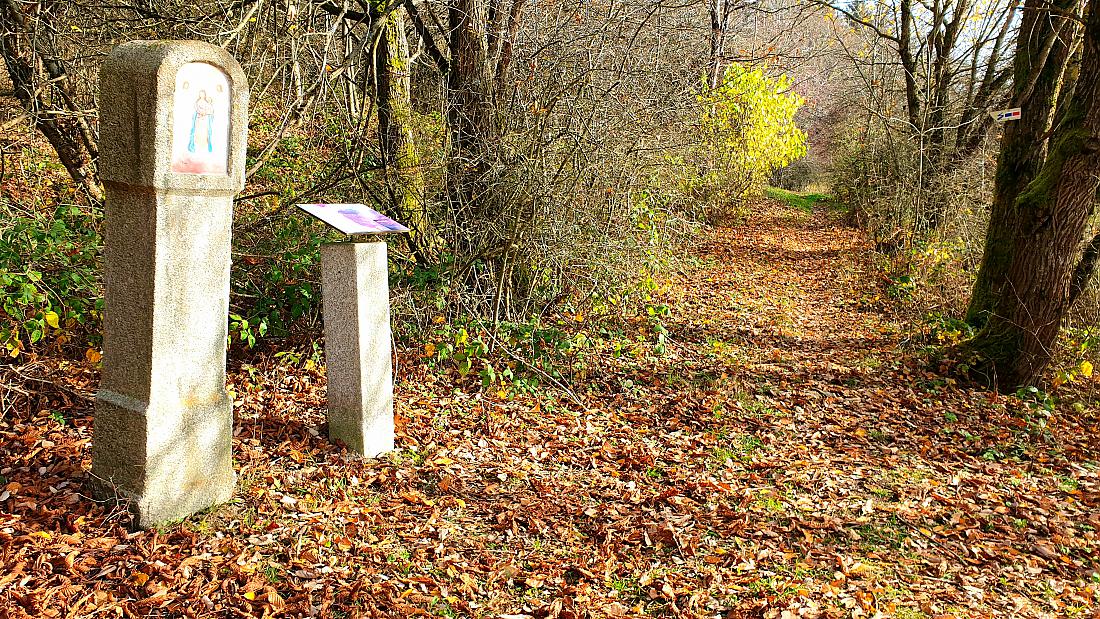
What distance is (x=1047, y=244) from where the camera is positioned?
724 centimetres

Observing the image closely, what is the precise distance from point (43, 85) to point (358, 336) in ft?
10.8

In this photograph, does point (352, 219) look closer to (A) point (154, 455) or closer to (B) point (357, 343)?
(B) point (357, 343)

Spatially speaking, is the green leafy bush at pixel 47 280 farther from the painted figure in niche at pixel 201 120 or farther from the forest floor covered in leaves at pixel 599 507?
the painted figure in niche at pixel 201 120

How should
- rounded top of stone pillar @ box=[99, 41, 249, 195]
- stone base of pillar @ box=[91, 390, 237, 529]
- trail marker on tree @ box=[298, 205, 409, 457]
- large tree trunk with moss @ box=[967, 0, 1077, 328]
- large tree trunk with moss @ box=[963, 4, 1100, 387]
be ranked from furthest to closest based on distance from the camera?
large tree trunk with moss @ box=[967, 0, 1077, 328] → large tree trunk with moss @ box=[963, 4, 1100, 387] → trail marker on tree @ box=[298, 205, 409, 457] → stone base of pillar @ box=[91, 390, 237, 529] → rounded top of stone pillar @ box=[99, 41, 249, 195]

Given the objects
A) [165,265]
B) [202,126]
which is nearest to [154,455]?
[165,265]

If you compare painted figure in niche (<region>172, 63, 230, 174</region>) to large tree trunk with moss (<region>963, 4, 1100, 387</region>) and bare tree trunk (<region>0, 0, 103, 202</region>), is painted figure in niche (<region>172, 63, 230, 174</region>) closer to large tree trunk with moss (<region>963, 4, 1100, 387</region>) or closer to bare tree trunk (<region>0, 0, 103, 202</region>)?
bare tree trunk (<region>0, 0, 103, 202</region>)

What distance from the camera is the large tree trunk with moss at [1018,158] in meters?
7.65

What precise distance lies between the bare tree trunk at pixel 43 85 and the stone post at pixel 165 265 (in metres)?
2.48

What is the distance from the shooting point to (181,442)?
146 inches

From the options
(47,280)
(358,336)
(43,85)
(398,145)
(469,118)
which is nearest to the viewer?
(358,336)

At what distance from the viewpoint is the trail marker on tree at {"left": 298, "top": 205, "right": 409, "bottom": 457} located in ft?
15.4

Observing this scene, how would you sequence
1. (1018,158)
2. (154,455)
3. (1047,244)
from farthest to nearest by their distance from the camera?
(1018,158), (1047,244), (154,455)

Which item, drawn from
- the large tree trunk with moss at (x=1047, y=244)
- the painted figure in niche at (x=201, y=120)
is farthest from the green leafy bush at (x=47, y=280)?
the large tree trunk with moss at (x=1047, y=244)

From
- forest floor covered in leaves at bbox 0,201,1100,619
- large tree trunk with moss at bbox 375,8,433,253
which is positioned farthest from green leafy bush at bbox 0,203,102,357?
large tree trunk with moss at bbox 375,8,433,253
